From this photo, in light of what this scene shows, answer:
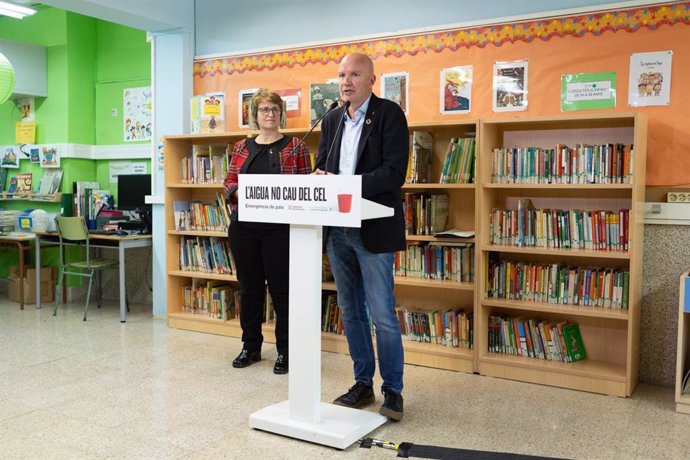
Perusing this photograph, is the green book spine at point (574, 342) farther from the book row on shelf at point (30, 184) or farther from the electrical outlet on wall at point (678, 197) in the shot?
the book row on shelf at point (30, 184)

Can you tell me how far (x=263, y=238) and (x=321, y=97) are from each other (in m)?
1.21

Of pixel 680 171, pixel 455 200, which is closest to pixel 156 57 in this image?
pixel 455 200

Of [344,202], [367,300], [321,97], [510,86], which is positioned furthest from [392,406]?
[321,97]

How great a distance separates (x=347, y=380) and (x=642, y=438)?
1548 mm

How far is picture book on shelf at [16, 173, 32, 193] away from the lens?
22.1 feet

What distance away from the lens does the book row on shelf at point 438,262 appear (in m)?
3.97

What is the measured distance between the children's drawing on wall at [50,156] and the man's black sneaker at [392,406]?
Answer: 15.5ft

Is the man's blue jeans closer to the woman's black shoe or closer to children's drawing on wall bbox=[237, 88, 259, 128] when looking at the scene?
the woman's black shoe

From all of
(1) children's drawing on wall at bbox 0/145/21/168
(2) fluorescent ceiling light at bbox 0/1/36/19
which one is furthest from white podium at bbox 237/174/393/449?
(1) children's drawing on wall at bbox 0/145/21/168

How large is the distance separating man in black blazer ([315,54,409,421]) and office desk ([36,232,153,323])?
276 centimetres

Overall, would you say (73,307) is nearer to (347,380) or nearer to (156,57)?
(156,57)

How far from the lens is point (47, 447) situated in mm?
2752

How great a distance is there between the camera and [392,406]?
3029mm

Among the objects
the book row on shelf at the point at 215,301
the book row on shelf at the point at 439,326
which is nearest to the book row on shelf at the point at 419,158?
the book row on shelf at the point at 439,326
